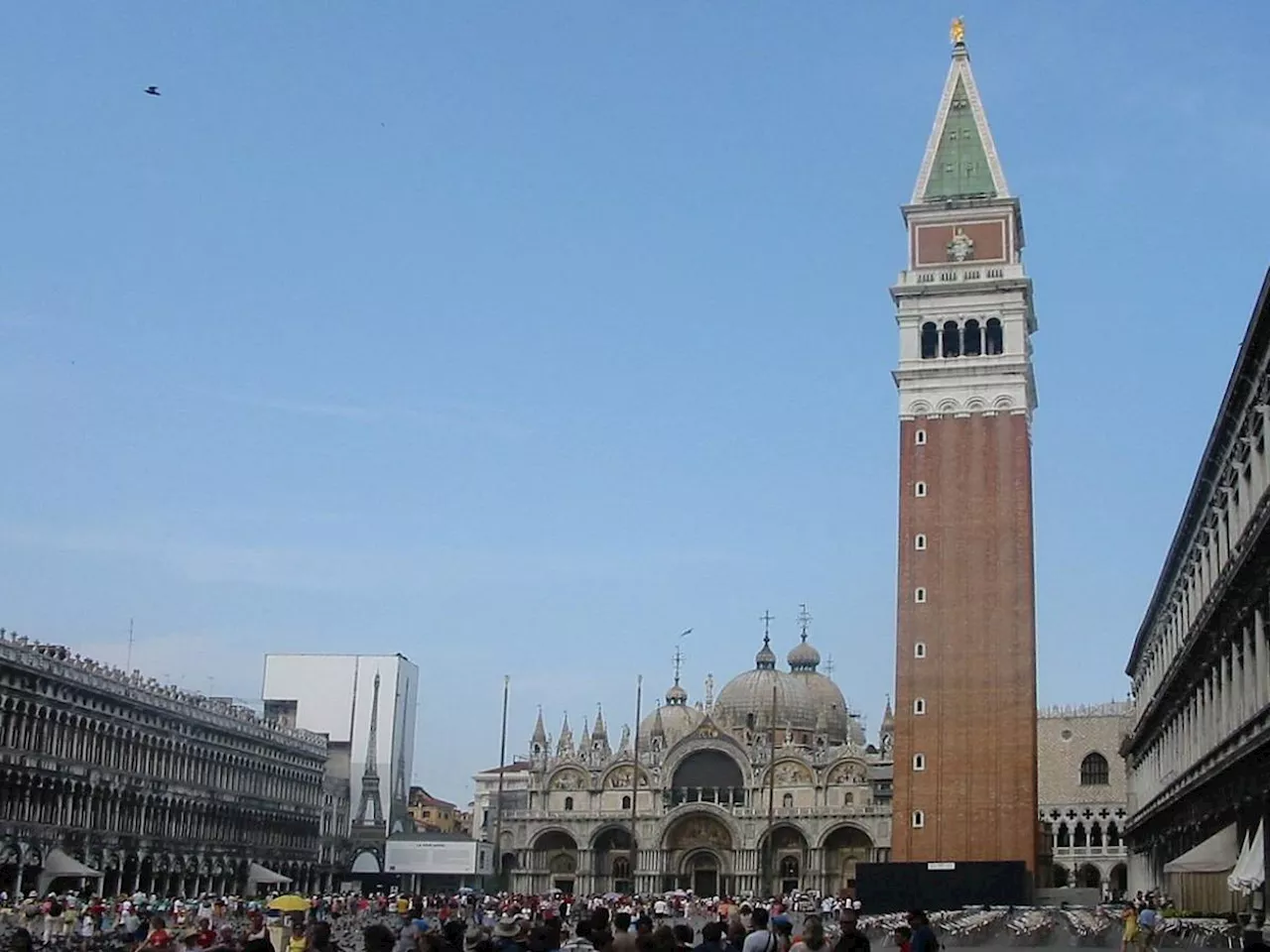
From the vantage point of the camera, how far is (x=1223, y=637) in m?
35.3

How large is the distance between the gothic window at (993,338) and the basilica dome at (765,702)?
117 ft

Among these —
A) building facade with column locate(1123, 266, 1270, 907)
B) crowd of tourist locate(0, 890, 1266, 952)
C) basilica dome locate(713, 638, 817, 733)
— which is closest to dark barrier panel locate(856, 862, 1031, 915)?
crowd of tourist locate(0, 890, 1266, 952)

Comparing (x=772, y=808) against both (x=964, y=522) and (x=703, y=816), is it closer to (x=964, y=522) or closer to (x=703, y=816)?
(x=703, y=816)

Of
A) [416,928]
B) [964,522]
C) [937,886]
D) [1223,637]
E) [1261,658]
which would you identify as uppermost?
[964,522]

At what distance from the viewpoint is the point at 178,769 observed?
6875cm

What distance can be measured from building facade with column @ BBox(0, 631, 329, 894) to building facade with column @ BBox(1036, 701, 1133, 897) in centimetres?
4156

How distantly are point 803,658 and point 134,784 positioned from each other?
57281 millimetres

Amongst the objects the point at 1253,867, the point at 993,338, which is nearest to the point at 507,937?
the point at 1253,867

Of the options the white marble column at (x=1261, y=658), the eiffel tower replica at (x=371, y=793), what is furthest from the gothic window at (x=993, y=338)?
the eiffel tower replica at (x=371, y=793)

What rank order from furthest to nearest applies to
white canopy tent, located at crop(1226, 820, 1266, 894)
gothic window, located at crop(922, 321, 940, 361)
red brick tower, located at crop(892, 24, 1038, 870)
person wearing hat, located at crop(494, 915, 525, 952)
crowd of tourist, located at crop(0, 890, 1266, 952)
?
gothic window, located at crop(922, 321, 940, 361) → red brick tower, located at crop(892, 24, 1038, 870) → white canopy tent, located at crop(1226, 820, 1266, 894) → crowd of tourist, located at crop(0, 890, 1266, 952) → person wearing hat, located at crop(494, 915, 525, 952)

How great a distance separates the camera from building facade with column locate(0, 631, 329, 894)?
5422cm

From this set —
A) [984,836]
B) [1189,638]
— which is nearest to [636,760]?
[984,836]

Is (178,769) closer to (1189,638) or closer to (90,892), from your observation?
(90,892)

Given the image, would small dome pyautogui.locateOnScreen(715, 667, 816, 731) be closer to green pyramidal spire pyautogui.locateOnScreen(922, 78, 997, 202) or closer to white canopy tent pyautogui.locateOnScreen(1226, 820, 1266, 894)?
green pyramidal spire pyautogui.locateOnScreen(922, 78, 997, 202)
